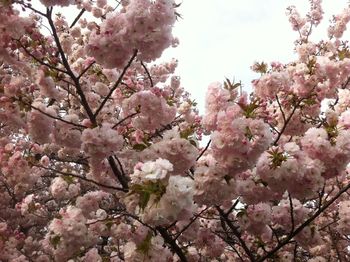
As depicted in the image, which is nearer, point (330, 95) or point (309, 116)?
point (309, 116)

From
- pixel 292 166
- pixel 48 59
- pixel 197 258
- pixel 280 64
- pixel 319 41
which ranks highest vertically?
pixel 319 41

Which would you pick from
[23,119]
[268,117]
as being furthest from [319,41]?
[23,119]

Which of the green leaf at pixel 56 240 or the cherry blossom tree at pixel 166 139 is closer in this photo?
the cherry blossom tree at pixel 166 139

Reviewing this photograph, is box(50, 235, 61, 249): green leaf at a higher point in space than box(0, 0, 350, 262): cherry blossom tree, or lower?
lower

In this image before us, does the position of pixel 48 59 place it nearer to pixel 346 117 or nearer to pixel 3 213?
pixel 346 117

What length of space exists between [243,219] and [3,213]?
5361mm

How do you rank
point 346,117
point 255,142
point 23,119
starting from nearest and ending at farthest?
1. point 255,142
2. point 346,117
3. point 23,119

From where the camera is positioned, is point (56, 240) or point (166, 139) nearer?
point (166, 139)

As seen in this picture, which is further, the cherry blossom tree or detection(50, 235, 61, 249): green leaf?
detection(50, 235, 61, 249): green leaf

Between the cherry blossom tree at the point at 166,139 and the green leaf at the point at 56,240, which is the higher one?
the cherry blossom tree at the point at 166,139

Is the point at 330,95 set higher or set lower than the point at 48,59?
higher

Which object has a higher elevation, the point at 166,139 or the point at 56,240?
the point at 166,139

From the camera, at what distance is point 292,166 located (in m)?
3.60

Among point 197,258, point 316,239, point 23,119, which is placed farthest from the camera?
point 197,258
